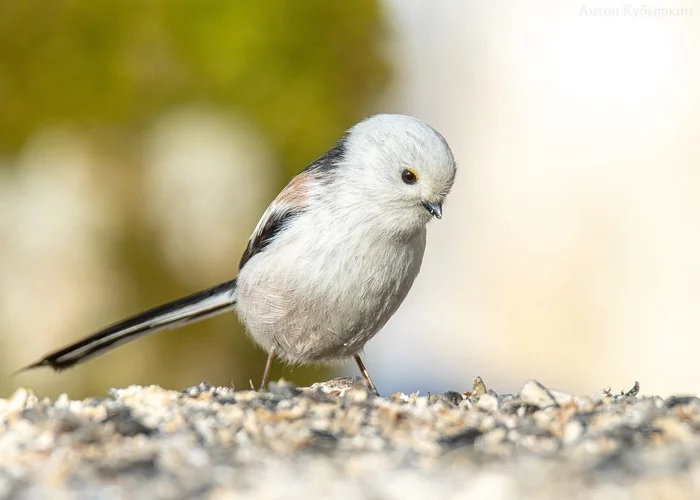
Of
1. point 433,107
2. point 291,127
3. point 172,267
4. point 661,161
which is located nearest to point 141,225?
point 172,267

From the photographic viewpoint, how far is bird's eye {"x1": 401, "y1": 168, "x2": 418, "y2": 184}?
12.1 ft

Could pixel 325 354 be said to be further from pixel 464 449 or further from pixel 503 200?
pixel 503 200

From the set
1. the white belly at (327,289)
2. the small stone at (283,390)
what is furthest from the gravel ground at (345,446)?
the white belly at (327,289)

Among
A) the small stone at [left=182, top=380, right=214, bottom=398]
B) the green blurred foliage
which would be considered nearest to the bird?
the small stone at [left=182, top=380, right=214, bottom=398]

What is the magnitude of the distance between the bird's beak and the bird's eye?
0.36ft

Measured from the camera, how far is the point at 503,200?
9352mm

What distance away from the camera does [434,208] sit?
3.62m

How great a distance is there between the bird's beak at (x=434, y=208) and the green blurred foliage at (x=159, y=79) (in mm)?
2523

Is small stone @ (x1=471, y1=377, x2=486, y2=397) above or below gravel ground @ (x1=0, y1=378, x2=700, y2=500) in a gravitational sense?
below

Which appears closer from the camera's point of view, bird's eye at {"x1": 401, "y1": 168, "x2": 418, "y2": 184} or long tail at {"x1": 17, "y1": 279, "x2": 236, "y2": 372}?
bird's eye at {"x1": 401, "y1": 168, "x2": 418, "y2": 184}

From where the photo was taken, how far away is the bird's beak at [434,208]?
11.8ft

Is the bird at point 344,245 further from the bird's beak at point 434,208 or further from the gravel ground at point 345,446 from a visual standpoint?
the gravel ground at point 345,446

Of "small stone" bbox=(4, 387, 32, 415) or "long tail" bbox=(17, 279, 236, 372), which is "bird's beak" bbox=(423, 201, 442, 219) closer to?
"long tail" bbox=(17, 279, 236, 372)

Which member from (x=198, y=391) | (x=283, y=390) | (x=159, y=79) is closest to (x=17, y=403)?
(x=198, y=391)
